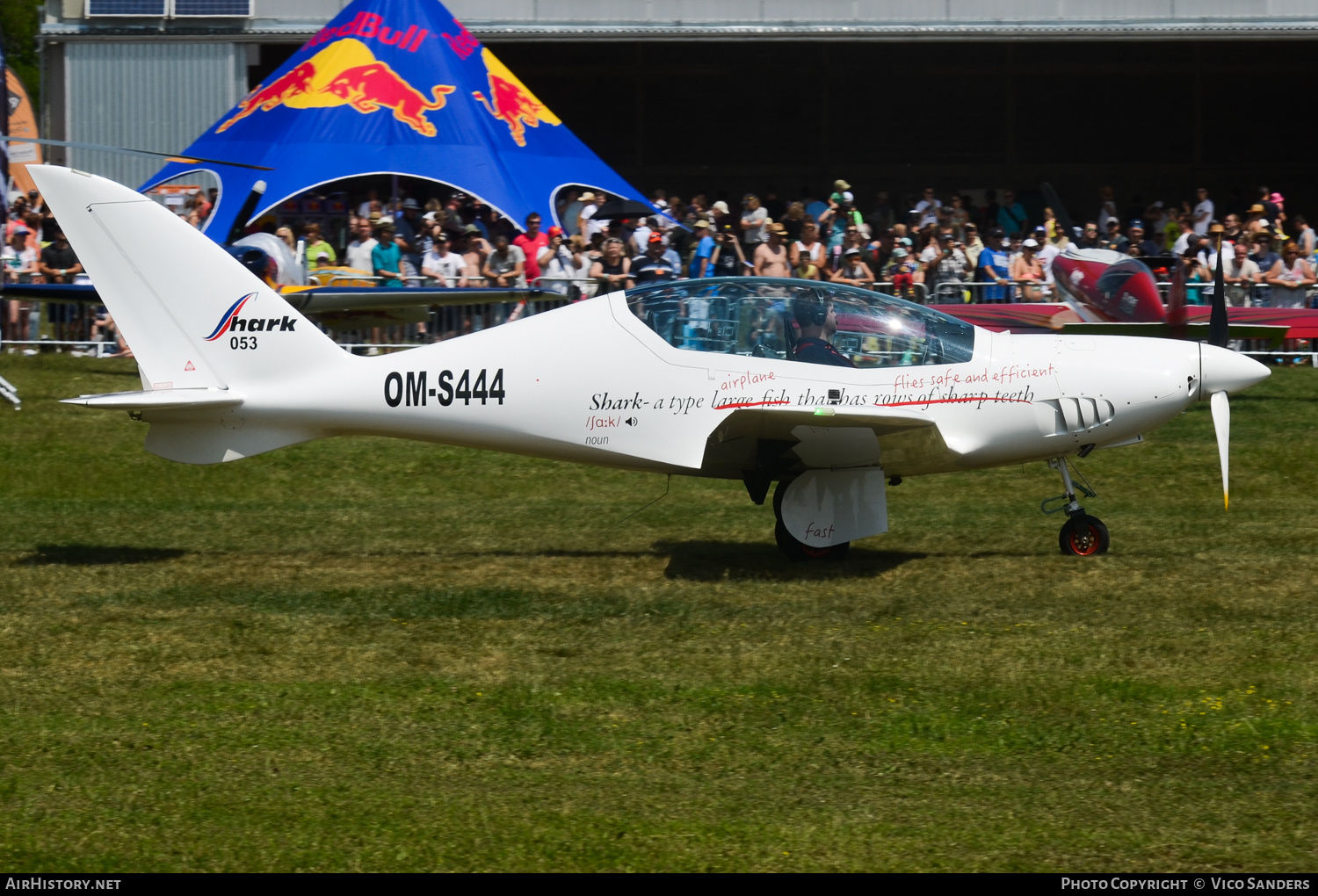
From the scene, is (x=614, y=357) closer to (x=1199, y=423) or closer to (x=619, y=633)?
(x=619, y=633)

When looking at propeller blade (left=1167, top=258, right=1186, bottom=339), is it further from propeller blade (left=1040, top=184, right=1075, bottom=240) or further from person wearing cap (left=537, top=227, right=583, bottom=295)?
person wearing cap (left=537, top=227, right=583, bottom=295)

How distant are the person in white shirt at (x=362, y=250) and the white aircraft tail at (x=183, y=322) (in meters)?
8.21

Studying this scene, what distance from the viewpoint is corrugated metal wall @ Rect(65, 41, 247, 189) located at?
25.6m

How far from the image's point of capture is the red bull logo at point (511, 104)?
21.4m

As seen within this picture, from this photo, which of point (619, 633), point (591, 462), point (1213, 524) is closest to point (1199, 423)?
point (1213, 524)

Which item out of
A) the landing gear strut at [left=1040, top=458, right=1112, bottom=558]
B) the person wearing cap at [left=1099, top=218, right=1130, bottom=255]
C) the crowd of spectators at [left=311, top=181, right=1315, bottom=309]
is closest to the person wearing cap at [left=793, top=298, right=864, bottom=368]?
the landing gear strut at [left=1040, top=458, right=1112, bottom=558]

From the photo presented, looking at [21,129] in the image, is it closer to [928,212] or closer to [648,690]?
[928,212]

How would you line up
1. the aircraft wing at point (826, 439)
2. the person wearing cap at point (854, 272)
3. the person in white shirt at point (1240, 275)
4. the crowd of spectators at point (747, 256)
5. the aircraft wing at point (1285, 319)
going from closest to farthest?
the aircraft wing at point (826, 439), the aircraft wing at point (1285, 319), the person in white shirt at point (1240, 275), the crowd of spectators at point (747, 256), the person wearing cap at point (854, 272)

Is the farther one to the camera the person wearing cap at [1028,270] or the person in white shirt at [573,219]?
the person in white shirt at [573,219]

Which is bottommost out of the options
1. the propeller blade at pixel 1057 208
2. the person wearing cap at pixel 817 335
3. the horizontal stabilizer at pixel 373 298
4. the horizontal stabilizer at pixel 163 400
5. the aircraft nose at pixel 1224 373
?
the horizontal stabilizer at pixel 163 400

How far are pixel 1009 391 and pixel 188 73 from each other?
20355mm

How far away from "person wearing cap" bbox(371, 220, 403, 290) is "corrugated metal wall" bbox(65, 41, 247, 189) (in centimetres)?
917

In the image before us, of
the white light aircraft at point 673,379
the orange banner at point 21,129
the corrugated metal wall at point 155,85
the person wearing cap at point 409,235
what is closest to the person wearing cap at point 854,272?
the person wearing cap at point 409,235

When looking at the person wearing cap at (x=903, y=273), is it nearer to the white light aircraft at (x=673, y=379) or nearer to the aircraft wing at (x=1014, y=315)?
the aircraft wing at (x=1014, y=315)
